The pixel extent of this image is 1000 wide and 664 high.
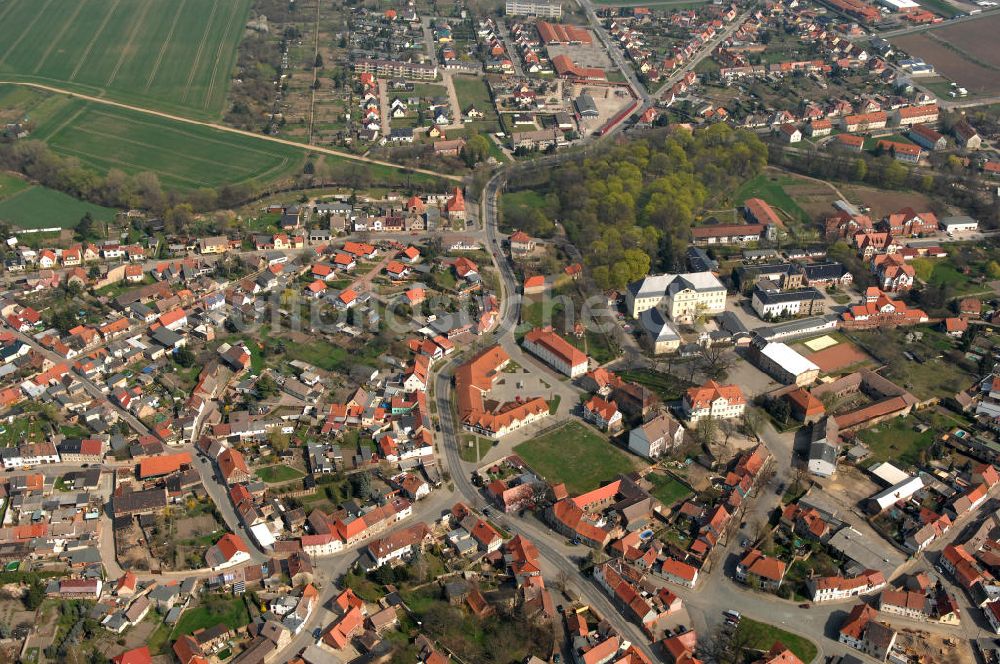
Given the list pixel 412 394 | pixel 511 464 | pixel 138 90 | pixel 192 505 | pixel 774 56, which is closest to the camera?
pixel 192 505

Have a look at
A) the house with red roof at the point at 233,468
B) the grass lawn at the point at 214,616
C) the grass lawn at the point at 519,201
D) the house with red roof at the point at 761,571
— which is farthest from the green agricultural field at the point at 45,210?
the house with red roof at the point at 761,571

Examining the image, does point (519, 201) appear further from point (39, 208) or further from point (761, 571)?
point (761, 571)

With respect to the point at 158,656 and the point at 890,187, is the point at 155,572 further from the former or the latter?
the point at 890,187

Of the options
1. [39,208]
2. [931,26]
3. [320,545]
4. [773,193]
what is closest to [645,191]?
[773,193]

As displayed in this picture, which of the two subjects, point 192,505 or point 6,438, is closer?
point 192,505

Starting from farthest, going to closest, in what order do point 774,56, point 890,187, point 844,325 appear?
point 774,56
point 890,187
point 844,325

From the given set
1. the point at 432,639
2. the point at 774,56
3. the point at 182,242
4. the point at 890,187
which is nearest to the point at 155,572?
the point at 432,639

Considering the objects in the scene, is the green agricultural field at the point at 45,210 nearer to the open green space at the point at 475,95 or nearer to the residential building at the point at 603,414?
the open green space at the point at 475,95
